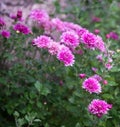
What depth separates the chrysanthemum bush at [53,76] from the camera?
2.80 meters

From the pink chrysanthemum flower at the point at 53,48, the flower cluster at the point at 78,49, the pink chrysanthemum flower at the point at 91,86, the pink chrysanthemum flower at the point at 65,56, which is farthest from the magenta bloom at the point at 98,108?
the pink chrysanthemum flower at the point at 53,48

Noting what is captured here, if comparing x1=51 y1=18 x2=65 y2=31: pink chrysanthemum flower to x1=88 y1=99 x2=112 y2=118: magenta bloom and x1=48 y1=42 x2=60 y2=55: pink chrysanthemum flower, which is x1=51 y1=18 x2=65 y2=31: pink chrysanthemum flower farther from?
x1=88 y1=99 x2=112 y2=118: magenta bloom

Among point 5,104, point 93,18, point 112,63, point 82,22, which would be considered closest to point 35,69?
point 5,104

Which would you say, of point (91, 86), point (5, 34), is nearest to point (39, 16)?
point (5, 34)

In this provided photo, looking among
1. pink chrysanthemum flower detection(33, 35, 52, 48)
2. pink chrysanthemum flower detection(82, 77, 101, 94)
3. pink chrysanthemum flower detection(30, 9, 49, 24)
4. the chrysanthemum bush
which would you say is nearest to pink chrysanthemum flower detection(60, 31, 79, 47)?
the chrysanthemum bush

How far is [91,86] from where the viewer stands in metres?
2.65

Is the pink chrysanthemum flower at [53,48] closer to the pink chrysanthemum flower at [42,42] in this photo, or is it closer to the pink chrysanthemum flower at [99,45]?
the pink chrysanthemum flower at [42,42]

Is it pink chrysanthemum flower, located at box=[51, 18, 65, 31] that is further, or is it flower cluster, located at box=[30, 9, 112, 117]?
pink chrysanthemum flower, located at box=[51, 18, 65, 31]

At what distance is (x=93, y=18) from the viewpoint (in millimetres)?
4766

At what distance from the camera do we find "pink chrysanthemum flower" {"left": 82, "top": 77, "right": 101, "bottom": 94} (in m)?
2.65

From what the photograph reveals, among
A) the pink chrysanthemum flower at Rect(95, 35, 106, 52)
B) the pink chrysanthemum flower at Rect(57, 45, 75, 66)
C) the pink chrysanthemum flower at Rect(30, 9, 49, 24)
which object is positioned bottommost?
the pink chrysanthemum flower at Rect(57, 45, 75, 66)

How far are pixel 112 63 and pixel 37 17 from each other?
0.78 metres

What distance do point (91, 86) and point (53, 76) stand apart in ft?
2.31

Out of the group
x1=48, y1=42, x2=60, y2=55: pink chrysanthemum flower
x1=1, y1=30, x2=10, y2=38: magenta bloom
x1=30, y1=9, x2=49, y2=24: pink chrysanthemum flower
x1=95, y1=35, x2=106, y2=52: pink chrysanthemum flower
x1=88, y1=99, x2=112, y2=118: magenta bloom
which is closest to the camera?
x1=88, y1=99, x2=112, y2=118: magenta bloom
